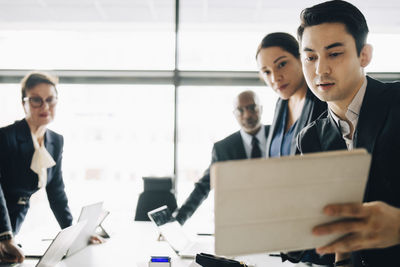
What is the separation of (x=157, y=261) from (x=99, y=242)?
0.67m

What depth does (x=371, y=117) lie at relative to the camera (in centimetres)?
111

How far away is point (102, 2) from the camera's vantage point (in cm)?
320

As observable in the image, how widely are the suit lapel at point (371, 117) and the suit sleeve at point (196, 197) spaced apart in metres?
1.53

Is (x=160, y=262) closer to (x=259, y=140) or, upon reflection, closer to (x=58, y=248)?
(x=58, y=248)

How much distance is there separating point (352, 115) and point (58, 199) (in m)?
1.99

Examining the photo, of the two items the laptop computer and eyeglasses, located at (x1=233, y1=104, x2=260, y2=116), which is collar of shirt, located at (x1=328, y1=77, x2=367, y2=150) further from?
the laptop computer

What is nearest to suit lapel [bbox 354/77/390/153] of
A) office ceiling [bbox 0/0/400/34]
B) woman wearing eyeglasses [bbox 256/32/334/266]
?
woman wearing eyeglasses [bbox 256/32/334/266]

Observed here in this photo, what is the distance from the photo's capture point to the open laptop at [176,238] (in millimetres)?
1687

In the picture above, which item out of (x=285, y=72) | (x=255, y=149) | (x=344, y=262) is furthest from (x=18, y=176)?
(x=344, y=262)

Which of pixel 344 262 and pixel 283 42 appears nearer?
pixel 344 262

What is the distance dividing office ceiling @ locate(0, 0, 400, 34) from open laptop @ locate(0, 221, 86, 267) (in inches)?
94.6

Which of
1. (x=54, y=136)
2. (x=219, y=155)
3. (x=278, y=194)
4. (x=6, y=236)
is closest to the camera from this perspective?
(x=278, y=194)

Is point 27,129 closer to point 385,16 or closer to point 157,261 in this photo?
point 157,261

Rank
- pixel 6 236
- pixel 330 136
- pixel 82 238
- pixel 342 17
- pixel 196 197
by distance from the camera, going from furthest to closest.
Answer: pixel 196 197
pixel 82 238
pixel 6 236
pixel 330 136
pixel 342 17
